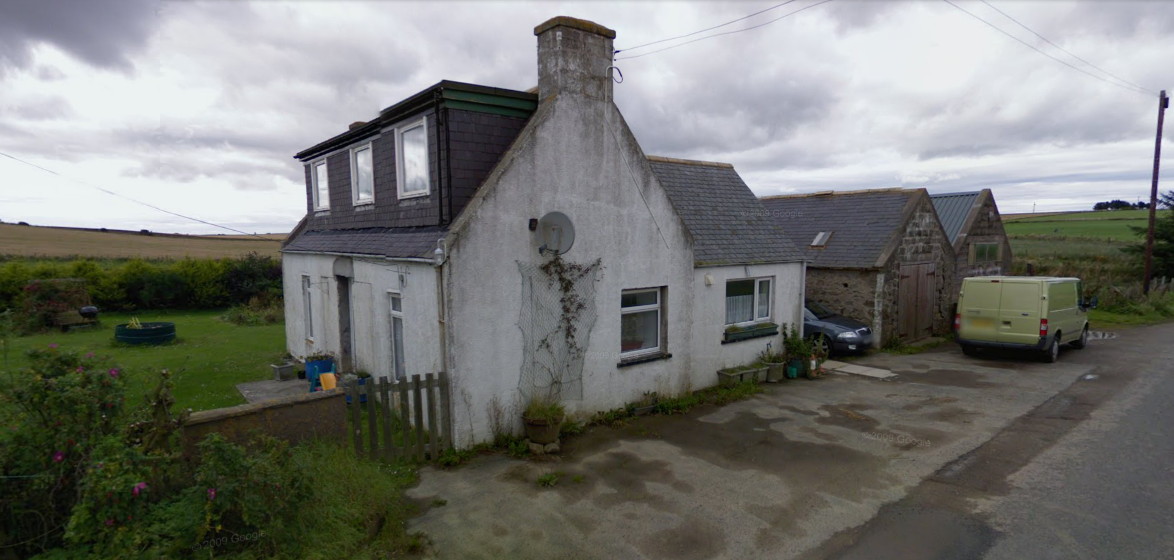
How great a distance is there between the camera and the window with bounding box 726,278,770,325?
41.9ft

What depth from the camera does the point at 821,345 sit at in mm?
14352

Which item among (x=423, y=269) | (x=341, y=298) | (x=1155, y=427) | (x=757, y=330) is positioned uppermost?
(x=423, y=269)

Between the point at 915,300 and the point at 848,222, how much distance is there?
10.5ft

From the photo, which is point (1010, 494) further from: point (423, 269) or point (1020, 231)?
point (1020, 231)

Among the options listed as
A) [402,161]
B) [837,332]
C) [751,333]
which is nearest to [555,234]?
[402,161]

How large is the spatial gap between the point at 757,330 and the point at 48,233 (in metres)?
52.8

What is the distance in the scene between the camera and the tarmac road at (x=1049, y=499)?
5707 mm

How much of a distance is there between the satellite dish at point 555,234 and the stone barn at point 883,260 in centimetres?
948

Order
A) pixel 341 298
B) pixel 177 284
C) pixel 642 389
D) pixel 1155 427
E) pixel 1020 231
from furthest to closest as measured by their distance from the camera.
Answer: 1. pixel 1020 231
2. pixel 177 284
3. pixel 341 298
4. pixel 642 389
5. pixel 1155 427

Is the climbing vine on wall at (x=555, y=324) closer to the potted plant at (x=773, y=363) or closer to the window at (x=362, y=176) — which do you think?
the window at (x=362, y=176)

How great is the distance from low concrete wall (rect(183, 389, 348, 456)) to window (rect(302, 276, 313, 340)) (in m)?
7.38

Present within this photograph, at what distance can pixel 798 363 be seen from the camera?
13.3 m

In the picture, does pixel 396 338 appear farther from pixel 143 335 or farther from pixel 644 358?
pixel 143 335

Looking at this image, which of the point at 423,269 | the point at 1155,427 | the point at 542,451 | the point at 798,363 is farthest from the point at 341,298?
the point at 1155,427
